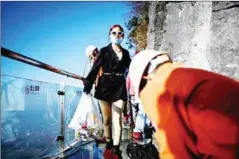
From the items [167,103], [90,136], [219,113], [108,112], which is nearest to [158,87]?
[167,103]

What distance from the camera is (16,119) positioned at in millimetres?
2938

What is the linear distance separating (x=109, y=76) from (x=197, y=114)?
1.66m

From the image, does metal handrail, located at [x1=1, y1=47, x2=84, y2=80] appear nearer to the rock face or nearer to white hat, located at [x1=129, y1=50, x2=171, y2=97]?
white hat, located at [x1=129, y1=50, x2=171, y2=97]

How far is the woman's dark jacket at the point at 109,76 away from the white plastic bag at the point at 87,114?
41 cm

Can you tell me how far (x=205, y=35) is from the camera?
8.63 ft

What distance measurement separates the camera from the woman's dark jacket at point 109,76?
2.46 metres

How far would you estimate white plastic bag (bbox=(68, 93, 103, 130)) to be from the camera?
2.94m

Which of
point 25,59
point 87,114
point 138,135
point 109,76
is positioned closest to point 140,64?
Result: point 25,59

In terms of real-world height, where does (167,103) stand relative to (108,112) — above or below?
above

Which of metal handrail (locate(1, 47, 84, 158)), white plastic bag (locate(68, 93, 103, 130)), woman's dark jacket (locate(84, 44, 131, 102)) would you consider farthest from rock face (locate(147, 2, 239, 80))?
metal handrail (locate(1, 47, 84, 158))

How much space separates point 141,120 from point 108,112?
45 centimetres

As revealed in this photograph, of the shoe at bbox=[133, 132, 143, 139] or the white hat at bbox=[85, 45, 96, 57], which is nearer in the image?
the shoe at bbox=[133, 132, 143, 139]

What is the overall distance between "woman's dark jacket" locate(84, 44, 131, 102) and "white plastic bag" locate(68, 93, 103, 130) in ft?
1.33

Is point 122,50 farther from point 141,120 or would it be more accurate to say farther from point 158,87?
point 158,87
